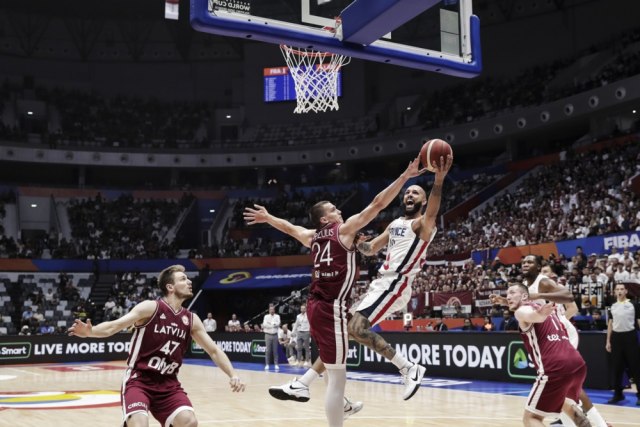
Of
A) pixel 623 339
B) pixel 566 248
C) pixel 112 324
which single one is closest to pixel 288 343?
pixel 566 248

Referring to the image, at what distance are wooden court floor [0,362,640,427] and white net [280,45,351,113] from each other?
5609 mm

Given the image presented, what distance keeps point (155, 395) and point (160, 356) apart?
314 millimetres

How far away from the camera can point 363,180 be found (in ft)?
130

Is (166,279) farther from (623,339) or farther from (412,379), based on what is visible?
(623,339)

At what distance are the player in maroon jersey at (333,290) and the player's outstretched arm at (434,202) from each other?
0.24m

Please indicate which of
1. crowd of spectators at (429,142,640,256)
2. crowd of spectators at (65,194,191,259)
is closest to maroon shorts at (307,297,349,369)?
crowd of spectators at (429,142,640,256)

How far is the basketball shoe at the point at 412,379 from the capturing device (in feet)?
21.1

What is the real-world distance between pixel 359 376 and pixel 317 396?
3.77 m

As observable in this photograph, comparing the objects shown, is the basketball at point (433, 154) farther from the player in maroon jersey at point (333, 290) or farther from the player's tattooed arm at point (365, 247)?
the player's tattooed arm at point (365, 247)

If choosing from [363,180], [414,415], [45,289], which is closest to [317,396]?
[414,415]

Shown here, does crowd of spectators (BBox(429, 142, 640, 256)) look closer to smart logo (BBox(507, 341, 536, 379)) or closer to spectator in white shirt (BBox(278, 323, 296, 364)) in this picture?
spectator in white shirt (BBox(278, 323, 296, 364))

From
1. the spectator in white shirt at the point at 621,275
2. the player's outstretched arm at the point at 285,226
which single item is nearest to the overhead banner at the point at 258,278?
the spectator in white shirt at the point at 621,275

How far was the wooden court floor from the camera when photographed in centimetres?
1012

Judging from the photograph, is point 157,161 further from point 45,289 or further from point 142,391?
point 142,391
